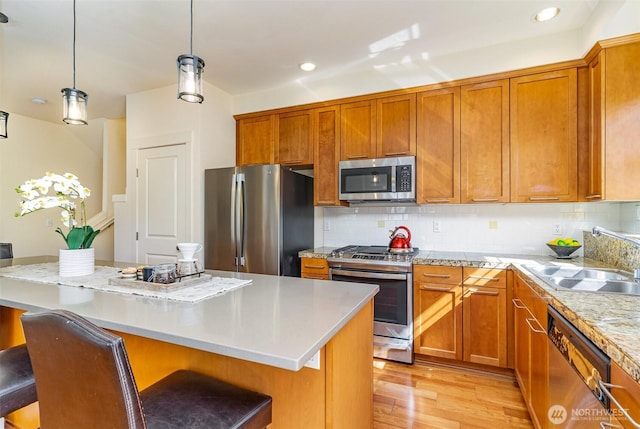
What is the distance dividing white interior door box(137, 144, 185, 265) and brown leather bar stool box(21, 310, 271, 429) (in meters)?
2.51

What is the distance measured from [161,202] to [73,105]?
163 centimetres

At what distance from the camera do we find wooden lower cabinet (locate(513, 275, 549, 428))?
145cm

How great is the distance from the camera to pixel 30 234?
4.36 m

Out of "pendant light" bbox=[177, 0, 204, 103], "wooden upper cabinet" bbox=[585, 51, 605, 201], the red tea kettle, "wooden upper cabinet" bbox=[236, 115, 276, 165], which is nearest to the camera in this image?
"pendant light" bbox=[177, 0, 204, 103]

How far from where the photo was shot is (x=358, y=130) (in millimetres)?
2986

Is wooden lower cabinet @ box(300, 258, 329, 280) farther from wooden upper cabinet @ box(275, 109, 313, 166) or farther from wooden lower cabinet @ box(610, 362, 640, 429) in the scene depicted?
wooden lower cabinet @ box(610, 362, 640, 429)

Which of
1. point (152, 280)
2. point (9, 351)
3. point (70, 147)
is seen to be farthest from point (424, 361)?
point (70, 147)

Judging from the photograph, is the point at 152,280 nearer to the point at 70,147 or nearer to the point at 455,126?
the point at 455,126

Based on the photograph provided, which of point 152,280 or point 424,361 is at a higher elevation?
point 152,280

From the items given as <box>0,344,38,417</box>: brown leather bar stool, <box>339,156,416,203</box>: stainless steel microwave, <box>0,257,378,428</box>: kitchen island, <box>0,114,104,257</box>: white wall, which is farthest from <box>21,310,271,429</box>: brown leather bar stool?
<box>0,114,104,257</box>: white wall

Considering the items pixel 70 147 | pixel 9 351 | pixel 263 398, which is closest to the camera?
pixel 263 398

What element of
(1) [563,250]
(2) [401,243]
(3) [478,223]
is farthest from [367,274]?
(1) [563,250]

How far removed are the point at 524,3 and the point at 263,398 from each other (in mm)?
2716

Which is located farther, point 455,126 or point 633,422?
point 455,126
